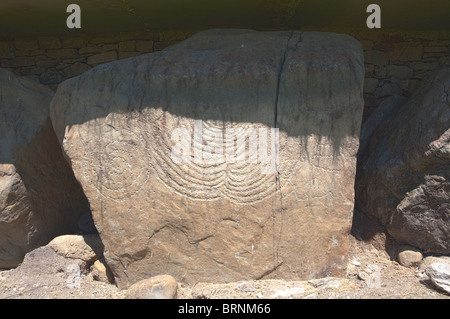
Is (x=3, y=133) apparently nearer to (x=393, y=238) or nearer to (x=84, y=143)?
(x=84, y=143)

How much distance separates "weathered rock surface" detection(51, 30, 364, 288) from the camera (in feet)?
9.79

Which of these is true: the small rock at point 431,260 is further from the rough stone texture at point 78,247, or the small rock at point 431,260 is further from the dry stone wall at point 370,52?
the rough stone texture at point 78,247

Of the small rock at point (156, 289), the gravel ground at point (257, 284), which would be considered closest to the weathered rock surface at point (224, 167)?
the gravel ground at point (257, 284)

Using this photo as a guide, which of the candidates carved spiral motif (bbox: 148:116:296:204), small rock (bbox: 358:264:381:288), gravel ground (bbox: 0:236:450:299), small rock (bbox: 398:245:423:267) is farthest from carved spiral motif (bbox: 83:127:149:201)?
small rock (bbox: 398:245:423:267)

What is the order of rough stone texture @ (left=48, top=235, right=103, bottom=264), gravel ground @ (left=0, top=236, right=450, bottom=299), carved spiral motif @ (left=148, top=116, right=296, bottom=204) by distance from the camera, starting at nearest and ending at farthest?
1. gravel ground @ (left=0, top=236, right=450, bottom=299)
2. carved spiral motif @ (left=148, top=116, right=296, bottom=204)
3. rough stone texture @ (left=48, top=235, right=103, bottom=264)

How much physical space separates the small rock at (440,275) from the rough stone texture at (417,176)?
0.37 metres

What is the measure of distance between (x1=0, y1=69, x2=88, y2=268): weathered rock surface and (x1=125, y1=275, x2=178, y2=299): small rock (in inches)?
46.9

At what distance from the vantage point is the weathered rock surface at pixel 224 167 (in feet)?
9.79

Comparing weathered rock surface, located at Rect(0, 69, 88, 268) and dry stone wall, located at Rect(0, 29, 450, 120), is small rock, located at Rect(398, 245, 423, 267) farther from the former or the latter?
weathered rock surface, located at Rect(0, 69, 88, 268)

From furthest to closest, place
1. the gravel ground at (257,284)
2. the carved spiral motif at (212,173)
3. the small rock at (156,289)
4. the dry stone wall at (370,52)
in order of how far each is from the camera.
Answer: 1. the dry stone wall at (370,52)
2. the carved spiral motif at (212,173)
3. the gravel ground at (257,284)
4. the small rock at (156,289)

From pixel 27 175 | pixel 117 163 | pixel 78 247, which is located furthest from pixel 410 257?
pixel 27 175

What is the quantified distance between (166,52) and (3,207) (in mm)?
1756
